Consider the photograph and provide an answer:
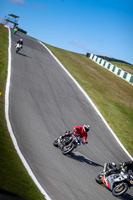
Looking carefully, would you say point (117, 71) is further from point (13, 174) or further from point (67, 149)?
point (13, 174)

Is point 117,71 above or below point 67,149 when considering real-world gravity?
above

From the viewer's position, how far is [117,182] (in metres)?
10.9

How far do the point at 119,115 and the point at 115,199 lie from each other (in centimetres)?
1455

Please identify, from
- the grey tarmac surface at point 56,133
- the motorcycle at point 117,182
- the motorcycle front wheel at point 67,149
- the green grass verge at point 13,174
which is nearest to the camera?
the green grass verge at point 13,174

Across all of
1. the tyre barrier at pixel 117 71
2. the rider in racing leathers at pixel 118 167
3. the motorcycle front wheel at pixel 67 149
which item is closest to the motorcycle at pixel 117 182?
the rider in racing leathers at pixel 118 167

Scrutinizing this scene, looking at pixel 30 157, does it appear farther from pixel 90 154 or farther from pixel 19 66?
pixel 19 66

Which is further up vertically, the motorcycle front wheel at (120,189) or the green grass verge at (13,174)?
the green grass verge at (13,174)

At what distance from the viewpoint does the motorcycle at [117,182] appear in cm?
1065

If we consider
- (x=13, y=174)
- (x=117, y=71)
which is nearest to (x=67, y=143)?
(x=13, y=174)

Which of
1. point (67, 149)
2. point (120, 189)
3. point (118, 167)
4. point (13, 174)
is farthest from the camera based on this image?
point (67, 149)

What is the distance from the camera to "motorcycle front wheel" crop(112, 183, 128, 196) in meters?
10.7

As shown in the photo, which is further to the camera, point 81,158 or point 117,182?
point 81,158

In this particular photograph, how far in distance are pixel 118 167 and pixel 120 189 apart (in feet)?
3.01

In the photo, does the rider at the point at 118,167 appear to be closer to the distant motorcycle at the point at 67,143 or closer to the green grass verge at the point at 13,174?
the distant motorcycle at the point at 67,143
